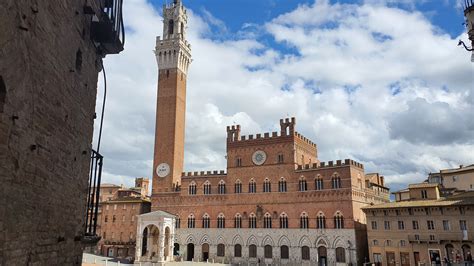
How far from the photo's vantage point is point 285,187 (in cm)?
4300

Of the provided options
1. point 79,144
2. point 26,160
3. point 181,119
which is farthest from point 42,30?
point 181,119

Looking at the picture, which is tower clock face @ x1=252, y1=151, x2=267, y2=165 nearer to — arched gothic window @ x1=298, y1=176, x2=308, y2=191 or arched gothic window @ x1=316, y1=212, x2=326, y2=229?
arched gothic window @ x1=298, y1=176, x2=308, y2=191

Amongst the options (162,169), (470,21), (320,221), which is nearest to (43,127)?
(470,21)

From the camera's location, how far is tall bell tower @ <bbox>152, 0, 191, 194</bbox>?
50.2 meters

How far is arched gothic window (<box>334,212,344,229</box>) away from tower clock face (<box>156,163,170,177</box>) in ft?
72.9

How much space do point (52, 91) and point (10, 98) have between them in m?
1.78

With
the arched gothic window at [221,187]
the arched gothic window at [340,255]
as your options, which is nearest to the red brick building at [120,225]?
the arched gothic window at [221,187]

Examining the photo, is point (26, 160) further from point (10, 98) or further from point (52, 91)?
point (52, 91)

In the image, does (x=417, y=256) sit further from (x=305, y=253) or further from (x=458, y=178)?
Answer: (x=458, y=178)

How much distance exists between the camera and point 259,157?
4559 cm

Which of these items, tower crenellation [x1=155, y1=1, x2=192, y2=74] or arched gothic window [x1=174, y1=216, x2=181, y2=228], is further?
tower crenellation [x1=155, y1=1, x2=192, y2=74]

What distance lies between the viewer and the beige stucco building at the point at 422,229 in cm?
3253

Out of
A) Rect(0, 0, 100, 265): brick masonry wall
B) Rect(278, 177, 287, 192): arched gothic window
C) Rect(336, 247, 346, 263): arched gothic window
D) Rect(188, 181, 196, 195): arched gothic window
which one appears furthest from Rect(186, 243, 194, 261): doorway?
Rect(0, 0, 100, 265): brick masonry wall

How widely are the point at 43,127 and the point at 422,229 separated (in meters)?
35.4
